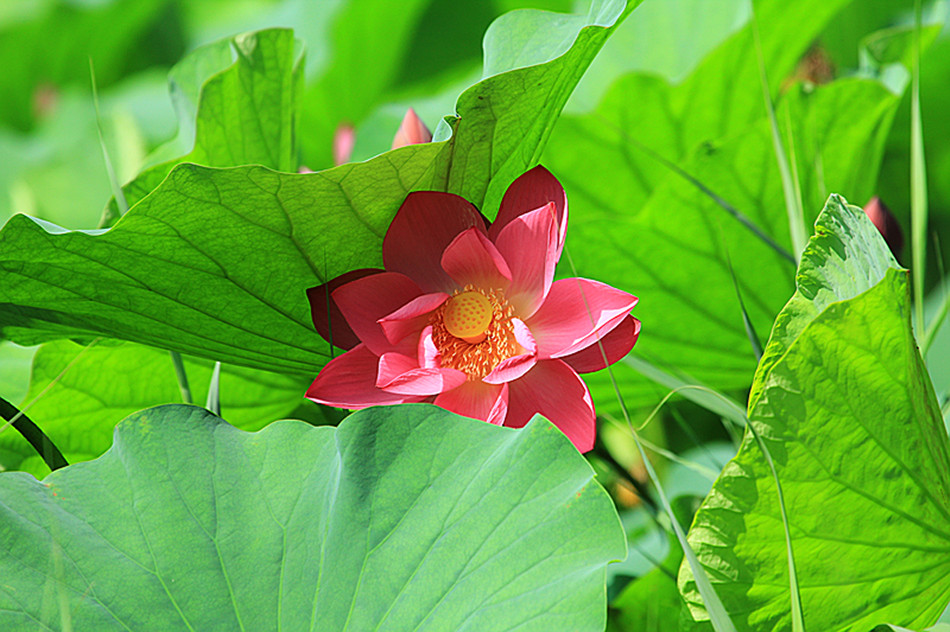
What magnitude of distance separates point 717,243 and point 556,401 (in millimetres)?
300

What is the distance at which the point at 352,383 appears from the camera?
0.42 metres

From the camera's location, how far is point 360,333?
1.37 ft

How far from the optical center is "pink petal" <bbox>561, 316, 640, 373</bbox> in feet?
1.28

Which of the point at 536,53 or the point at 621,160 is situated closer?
the point at 536,53

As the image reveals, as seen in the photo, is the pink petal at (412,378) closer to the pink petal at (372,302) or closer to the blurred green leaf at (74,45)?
the pink petal at (372,302)

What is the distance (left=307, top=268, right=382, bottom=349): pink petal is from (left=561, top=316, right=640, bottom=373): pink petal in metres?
0.11

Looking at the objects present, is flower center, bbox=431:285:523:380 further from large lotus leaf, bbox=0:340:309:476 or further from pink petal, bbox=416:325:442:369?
large lotus leaf, bbox=0:340:309:476

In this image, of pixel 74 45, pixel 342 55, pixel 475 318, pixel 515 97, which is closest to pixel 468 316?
pixel 475 318

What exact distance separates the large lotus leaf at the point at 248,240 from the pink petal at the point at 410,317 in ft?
0.17

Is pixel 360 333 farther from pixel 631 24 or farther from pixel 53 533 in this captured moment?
pixel 631 24

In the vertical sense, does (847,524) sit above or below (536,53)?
below

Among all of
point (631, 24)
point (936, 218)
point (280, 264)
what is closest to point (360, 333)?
point (280, 264)

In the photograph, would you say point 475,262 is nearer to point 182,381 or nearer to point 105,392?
point 182,381

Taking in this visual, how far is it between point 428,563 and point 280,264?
0.17 m
